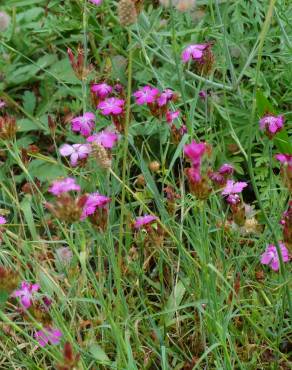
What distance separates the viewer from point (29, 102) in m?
2.29

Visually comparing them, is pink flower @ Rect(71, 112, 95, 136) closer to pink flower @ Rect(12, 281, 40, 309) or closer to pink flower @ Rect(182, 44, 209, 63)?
pink flower @ Rect(182, 44, 209, 63)

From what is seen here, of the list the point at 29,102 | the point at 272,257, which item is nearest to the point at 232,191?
the point at 272,257

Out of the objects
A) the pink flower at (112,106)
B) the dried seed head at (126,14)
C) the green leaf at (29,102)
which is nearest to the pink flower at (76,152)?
the pink flower at (112,106)

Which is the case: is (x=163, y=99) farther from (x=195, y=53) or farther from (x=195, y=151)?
(x=195, y=151)

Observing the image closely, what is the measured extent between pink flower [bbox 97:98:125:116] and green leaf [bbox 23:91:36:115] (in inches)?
32.2

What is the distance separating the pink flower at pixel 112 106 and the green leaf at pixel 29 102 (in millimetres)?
818

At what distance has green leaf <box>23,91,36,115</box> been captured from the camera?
7.50 feet

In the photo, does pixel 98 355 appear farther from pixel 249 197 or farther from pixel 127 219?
pixel 249 197

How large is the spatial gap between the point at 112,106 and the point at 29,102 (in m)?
0.87

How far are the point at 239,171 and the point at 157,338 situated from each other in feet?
2.07

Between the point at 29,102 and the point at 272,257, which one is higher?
the point at 272,257

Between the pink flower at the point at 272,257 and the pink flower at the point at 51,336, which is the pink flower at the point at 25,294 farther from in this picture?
the pink flower at the point at 272,257

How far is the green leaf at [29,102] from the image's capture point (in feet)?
7.50

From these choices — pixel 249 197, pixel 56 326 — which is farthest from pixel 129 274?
pixel 249 197
